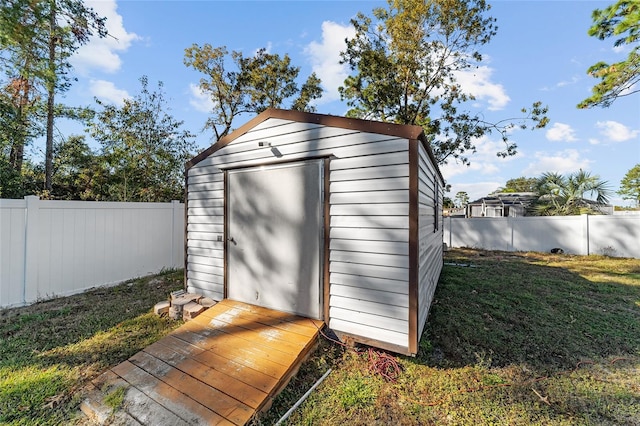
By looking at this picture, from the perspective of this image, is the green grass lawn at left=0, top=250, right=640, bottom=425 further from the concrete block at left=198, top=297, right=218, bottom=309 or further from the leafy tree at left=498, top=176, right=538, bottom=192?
the leafy tree at left=498, top=176, right=538, bottom=192

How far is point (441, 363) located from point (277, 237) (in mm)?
2326

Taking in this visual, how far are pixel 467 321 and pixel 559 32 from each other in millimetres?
7726

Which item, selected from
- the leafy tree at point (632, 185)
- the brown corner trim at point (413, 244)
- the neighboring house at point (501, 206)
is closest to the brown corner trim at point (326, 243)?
the brown corner trim at point (413, 244)

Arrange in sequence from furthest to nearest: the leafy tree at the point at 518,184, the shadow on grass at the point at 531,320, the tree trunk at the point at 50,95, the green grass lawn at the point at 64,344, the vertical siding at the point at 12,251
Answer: the leafy tree at the point at 518,184 < the tree trunk at the point at 50,95 < the vertical siding at the point at 12,251 < the shadow on grass at the point at 531,320 < the green grass lawn at the point at 64,344

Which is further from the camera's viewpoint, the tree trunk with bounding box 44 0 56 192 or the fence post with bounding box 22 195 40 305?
the tree trunk with bounding box 44 0 56 192

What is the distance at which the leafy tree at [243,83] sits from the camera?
455 inches

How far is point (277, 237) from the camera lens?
3.45m

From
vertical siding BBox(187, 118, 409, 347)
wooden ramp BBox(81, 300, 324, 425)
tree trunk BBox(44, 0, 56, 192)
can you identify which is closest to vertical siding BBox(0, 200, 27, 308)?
wooden ramp BBox(81, 300, 324, 425)

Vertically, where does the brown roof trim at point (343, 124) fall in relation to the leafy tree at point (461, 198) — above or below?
below

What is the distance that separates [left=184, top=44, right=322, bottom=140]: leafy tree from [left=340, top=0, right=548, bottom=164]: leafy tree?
2.46 m

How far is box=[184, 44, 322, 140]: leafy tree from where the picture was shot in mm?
11547

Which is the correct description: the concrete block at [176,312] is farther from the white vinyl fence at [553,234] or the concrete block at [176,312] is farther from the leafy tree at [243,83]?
the white vinyl fence at [553,234]

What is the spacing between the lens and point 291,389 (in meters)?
2.41

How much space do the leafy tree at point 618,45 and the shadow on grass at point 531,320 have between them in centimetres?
A: 534
